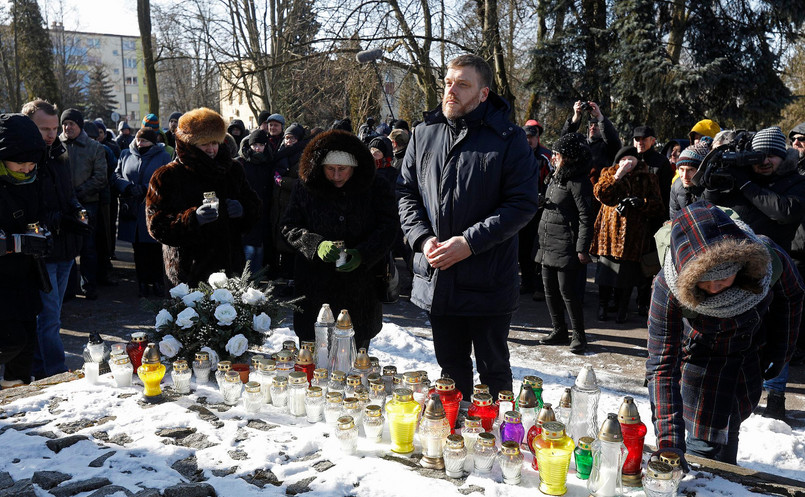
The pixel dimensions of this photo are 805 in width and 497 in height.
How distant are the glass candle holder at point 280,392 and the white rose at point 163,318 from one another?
0.90 metres

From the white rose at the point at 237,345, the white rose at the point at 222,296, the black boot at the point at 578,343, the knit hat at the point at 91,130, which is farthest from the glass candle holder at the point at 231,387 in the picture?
the knit hat at the point at 91,130

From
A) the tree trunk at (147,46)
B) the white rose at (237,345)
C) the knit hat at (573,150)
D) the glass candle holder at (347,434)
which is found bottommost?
the glass candle holder at (347,434)

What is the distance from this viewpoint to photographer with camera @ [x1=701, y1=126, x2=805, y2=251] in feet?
13.6

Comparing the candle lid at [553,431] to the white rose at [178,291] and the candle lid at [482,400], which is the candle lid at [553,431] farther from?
the white rose at [178,291]

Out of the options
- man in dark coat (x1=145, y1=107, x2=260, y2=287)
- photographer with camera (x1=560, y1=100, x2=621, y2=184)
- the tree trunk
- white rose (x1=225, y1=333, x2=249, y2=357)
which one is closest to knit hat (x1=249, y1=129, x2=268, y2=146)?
man in dark coat (x1=145, y1=107, x2=260, y2=287)

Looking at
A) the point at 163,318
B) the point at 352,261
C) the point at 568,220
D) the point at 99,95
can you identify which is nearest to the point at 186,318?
the point at 163,318

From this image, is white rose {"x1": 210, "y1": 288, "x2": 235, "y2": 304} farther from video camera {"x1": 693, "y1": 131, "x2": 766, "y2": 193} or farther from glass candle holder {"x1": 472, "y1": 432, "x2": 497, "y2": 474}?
video camera {"x1": 693, "y1": 131, "x2": 766, "y2": 193}

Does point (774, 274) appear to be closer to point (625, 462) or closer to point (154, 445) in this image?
point (625, 462)

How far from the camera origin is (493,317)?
129 inches

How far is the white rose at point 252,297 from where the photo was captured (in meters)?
3.58

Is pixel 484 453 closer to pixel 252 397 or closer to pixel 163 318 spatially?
pixel 252 397

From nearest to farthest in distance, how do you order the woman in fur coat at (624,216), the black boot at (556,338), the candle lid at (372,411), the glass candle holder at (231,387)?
the candle lid at (372,411), the glass candle holder at (231,387), the black boot at (556,338), the woman in fur coat at (624,216)

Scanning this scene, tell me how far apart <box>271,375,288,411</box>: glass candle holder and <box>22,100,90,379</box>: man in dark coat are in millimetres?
2220

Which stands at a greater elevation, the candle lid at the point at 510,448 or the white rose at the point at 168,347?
the white rose at the point at 168,347
